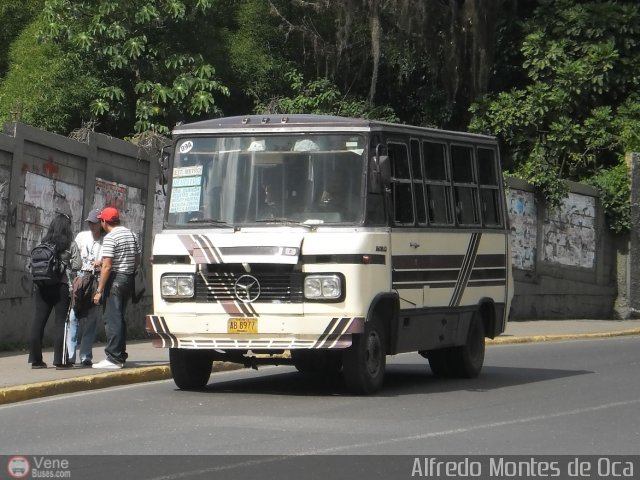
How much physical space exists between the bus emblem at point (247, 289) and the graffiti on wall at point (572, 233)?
1480 cm

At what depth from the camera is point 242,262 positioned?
1248 cm

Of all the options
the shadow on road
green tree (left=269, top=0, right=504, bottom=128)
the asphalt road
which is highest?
green tree (left=269, top=0, right=504, bottom=128)

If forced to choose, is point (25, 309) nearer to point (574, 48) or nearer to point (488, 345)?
point (488, 345)

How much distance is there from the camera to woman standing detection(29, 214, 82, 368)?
47.4 ft

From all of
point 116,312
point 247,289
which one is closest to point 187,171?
point 247,289

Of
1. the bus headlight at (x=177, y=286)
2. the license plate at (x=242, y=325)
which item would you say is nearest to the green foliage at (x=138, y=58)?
the bus headlight at (x=177, y=286)

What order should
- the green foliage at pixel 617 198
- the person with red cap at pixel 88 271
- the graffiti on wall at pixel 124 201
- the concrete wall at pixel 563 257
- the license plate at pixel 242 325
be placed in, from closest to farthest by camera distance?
the license plate at pixel 242 325 < the person with red cap at pixel 88 271 < the graffiti on wall at pixel 124 201 < the concrete wall at pixel 563 257 < the green foliage at pixel 617 198

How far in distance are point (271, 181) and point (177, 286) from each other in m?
1.36

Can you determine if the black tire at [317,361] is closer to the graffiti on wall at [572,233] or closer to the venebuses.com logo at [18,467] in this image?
the venebuses.com logo at [18,467]

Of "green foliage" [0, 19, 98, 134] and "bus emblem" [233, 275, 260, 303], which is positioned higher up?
"green foliage" [0, 19, 98, 134]

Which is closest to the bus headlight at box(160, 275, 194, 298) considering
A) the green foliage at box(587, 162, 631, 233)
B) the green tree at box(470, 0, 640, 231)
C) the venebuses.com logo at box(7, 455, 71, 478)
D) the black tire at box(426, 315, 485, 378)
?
the black tire at box(426, 315, 485, 378)

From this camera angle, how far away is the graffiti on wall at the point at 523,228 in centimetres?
2550

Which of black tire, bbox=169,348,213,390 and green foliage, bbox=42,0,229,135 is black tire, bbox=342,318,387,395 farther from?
green foliage, bbox=42,0,229,135

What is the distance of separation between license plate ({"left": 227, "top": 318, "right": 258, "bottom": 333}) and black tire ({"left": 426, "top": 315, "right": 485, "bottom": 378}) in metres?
3.32
